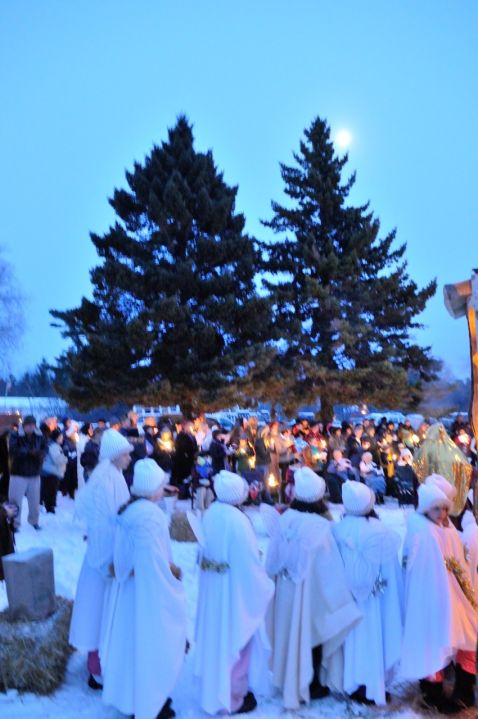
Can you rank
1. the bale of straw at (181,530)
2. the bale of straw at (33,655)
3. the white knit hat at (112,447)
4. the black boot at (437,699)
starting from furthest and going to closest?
the bale of straw at (181,530), the white knit hat at (112,447), the bale of straw at (33,655), the black boot at (437,699)

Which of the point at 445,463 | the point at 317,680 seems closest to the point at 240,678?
the point at 317,680

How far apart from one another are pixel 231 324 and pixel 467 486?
1765cm

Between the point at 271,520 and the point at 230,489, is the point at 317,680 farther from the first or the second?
the point at 230,489

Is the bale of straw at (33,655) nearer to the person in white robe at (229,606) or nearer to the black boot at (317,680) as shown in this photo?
the person in white robe at (229,606)

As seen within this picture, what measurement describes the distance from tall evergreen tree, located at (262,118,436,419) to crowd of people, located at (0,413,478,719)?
2005 cm

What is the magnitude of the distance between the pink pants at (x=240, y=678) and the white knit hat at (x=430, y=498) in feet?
5.70

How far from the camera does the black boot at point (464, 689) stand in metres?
5.02

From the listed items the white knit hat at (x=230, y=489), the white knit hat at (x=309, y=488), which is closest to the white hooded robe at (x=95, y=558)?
the white knit hat at (x=230, y=489)

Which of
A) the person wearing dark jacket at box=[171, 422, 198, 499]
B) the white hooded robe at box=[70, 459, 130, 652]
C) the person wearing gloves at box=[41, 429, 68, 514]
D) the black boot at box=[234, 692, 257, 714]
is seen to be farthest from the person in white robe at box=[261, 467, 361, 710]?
the person wearing dark jacket at box=[171, 422, 198, 499]

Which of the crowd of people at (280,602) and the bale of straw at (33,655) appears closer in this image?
the crowd of people at (280,602)

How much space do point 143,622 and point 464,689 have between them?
258 centimetres

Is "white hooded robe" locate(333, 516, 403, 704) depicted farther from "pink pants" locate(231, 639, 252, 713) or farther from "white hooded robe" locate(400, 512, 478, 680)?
"pink pants" locate(231, 639, 252, 713)

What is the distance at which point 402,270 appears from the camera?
97.4 ft

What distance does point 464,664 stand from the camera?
16.5 feet
